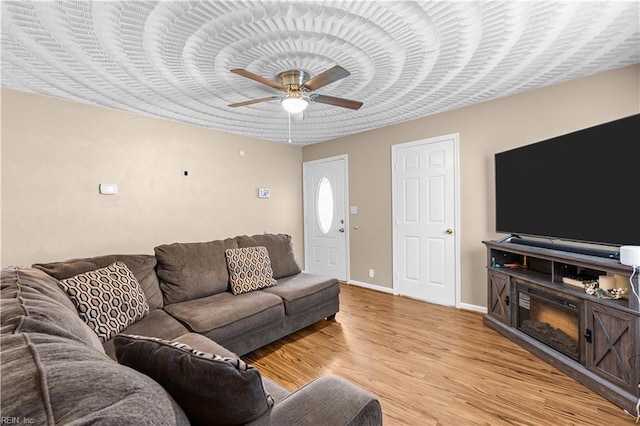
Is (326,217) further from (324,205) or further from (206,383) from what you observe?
(206,383)

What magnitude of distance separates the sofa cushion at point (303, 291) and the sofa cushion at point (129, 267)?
99cm

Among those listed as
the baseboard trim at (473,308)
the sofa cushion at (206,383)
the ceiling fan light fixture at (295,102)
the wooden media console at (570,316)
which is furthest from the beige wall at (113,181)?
the wooden media console at (570,316)

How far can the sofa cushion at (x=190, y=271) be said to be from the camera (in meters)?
2.55

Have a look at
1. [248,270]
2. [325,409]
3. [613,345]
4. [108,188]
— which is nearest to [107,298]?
[248,270]

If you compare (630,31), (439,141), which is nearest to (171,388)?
(630,31)

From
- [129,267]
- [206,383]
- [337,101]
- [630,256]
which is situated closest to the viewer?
[206,383]

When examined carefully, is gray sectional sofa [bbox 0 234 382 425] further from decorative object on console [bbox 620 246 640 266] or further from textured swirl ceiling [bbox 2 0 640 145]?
decorative object on console [bbox 620 246 640 266]

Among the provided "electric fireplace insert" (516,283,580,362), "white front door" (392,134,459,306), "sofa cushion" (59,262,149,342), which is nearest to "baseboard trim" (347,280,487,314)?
"white front door" (392,134,459,306)

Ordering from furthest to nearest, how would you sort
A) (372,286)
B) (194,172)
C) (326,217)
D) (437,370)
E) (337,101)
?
(326,217), (372,286), (194,172), (337,101), (437,370)

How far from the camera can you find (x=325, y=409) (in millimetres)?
1001

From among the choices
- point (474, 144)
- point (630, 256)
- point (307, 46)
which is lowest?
point (630, 256)

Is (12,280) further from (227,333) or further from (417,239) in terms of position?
(417,239)

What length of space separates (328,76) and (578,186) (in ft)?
7.08

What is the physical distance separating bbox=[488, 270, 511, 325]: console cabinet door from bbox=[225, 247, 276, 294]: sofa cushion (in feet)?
7.59
